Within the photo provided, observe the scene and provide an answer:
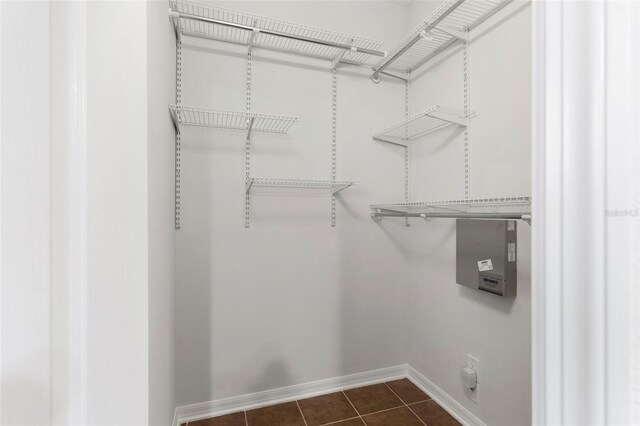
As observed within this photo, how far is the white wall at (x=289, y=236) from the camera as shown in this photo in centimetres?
168

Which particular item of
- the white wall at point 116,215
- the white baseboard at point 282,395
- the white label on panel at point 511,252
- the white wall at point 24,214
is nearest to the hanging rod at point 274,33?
the white wall at point 116,215

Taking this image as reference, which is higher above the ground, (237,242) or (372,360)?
(237,242)

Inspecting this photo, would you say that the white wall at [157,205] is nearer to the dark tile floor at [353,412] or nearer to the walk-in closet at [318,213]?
the walk-in closet at [318,213]

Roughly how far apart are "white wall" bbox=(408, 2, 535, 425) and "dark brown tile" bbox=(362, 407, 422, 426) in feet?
0.93

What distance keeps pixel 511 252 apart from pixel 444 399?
3.45ft

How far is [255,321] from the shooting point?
1.78 metres

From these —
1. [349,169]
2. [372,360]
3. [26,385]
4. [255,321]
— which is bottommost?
[372,360]

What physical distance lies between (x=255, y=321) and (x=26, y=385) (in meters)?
1.35

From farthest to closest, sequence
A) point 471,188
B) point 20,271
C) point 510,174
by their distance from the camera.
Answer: point 471,188
point 510,174
point 20,271

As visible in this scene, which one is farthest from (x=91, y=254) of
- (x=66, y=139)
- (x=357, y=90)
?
(x=357, y=90)

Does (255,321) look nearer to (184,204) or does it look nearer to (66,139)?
(184,204)

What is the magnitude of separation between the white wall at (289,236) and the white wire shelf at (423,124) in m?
0.12

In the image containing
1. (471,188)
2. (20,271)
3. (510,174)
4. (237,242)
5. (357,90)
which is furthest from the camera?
(357,90)

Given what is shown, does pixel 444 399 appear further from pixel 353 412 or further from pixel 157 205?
pixel 157 205
